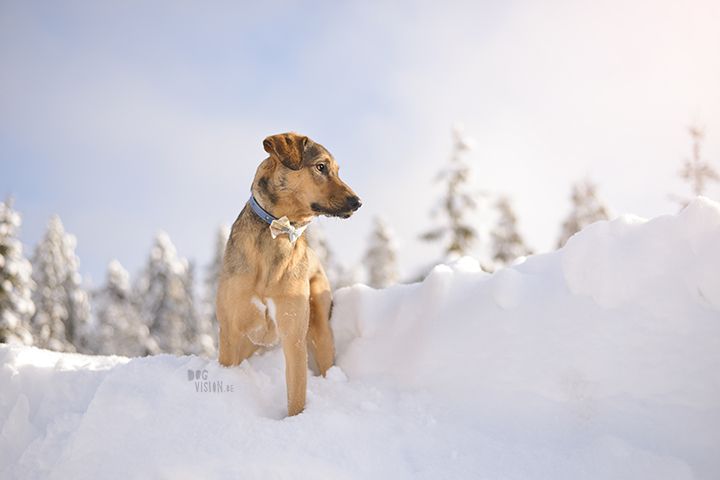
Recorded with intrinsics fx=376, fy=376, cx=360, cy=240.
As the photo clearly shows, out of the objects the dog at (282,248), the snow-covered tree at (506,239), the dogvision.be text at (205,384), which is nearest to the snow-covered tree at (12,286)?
the dogvision.be text at (205,384)

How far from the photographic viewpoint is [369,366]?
4.22 meters

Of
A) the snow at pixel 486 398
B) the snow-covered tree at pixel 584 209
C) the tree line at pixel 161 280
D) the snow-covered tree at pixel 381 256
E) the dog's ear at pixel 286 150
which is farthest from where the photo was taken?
the snow-covered tree at pixel 381 256

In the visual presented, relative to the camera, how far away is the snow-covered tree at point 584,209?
26.1 meters

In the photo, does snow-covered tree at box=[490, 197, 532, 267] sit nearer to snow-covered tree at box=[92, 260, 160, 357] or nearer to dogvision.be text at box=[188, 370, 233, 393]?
snow-covered tree at box=[92, 260, 160, 357]

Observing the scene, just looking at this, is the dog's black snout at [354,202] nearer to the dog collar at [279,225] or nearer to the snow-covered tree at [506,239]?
the dog collar at [279,225]

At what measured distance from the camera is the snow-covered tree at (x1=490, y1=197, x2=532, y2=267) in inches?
1056

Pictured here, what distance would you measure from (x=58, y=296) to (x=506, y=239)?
30.5 metres

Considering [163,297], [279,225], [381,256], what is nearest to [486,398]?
[279,225]

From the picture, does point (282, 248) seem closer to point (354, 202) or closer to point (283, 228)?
point (283, 228)

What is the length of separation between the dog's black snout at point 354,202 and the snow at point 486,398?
1524mm

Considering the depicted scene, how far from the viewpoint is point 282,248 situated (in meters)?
3.56

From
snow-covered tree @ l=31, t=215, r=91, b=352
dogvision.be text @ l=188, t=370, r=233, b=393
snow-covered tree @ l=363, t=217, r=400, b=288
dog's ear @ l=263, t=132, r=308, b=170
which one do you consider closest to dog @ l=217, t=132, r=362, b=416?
dog's ear @ l=263, t=132, r=308, b=170

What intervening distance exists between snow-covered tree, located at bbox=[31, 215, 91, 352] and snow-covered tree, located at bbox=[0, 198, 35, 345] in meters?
9.93

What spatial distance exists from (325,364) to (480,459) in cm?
199
